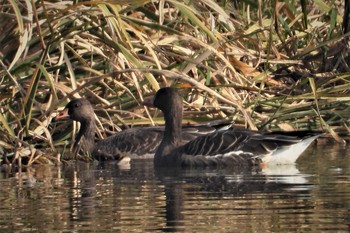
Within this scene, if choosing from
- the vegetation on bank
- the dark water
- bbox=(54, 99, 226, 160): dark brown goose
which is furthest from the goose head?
the dark water

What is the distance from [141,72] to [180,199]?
3.52 metres

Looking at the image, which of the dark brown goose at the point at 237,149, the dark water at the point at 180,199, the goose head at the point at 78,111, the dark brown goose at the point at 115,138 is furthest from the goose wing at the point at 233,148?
the goose head at the point at 78,111

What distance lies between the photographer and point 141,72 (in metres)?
11.6

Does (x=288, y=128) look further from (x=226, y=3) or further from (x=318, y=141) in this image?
(x=226, y=3)

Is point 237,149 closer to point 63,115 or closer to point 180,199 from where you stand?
point 63,115

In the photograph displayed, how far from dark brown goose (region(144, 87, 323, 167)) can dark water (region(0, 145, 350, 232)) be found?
210 mm

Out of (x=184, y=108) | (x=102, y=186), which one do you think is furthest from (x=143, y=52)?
(x=102, y=186)

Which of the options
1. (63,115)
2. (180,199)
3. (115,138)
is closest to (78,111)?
(63,115)

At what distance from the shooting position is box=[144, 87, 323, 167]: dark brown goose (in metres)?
11.3

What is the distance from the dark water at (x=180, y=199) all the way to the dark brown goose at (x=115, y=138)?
1.27m

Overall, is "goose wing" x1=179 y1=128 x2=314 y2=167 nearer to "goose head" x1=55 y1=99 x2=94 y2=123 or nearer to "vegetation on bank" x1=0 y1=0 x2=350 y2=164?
"vegetation on bank" x1=0 y1=0 x2=350 y2=164

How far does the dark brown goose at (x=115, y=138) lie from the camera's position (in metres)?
12.5

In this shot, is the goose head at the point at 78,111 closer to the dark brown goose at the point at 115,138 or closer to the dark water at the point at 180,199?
the dark brown goose at the point at 115,138

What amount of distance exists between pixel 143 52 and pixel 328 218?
6.63m
